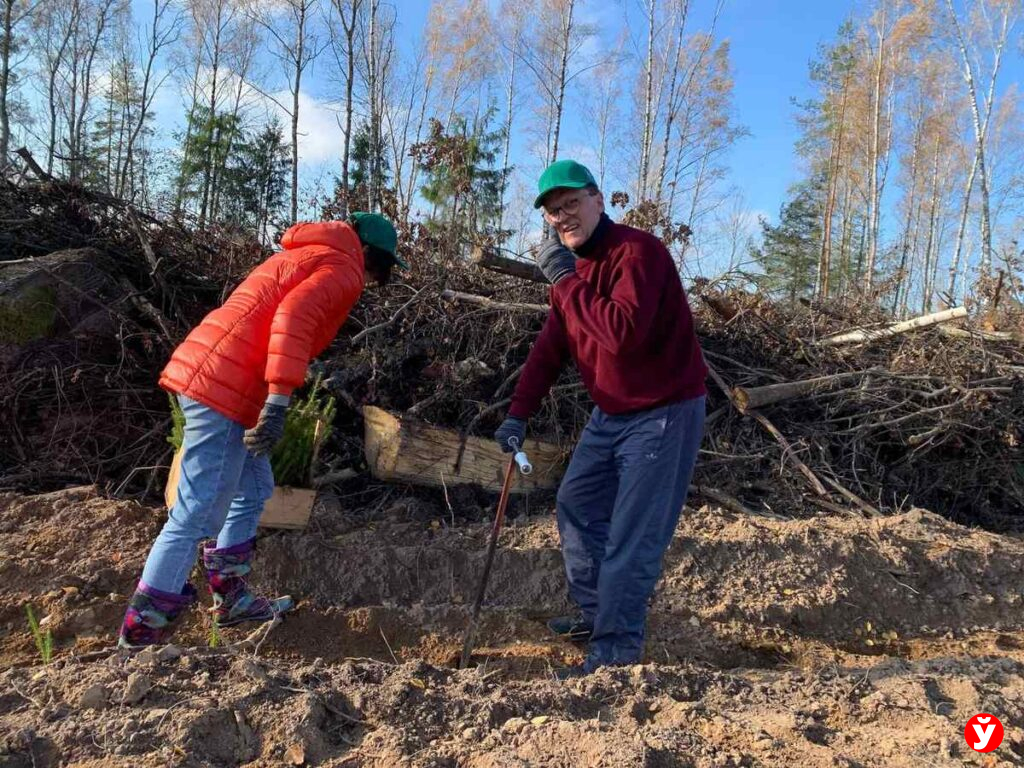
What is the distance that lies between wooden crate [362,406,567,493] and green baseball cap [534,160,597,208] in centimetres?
200

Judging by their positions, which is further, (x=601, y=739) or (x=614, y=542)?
(x=614, y=542)

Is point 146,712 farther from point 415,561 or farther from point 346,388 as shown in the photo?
point 346,388

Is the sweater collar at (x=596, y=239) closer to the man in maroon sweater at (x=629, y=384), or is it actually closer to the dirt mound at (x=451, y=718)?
the man in maroon sweater at (x=629, y=384)

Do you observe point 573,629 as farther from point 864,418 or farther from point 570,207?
point 864,418

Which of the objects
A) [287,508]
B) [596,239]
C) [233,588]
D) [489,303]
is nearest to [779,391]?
[489,303]

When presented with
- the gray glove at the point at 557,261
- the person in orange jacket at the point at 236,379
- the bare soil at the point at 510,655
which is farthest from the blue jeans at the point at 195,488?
the gray glove at the point at 557,261

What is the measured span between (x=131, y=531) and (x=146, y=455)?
919mm

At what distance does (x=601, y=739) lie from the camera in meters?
1.92

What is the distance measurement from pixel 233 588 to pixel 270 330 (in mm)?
1233

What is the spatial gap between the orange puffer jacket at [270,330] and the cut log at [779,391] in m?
3.17

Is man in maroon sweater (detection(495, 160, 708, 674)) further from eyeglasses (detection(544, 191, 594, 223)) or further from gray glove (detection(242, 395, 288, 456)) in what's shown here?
gray glove (detection(242, 395, 288, 456))

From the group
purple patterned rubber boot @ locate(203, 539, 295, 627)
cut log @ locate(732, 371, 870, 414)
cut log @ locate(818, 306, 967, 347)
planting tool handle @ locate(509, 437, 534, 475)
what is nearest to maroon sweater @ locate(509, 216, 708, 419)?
planting tool handle @ locate(509, 437, 534, 475)

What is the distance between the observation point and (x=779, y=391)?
5.09 metres

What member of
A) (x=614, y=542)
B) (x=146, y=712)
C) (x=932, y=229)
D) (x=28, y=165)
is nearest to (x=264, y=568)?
(x=146, y=712)
